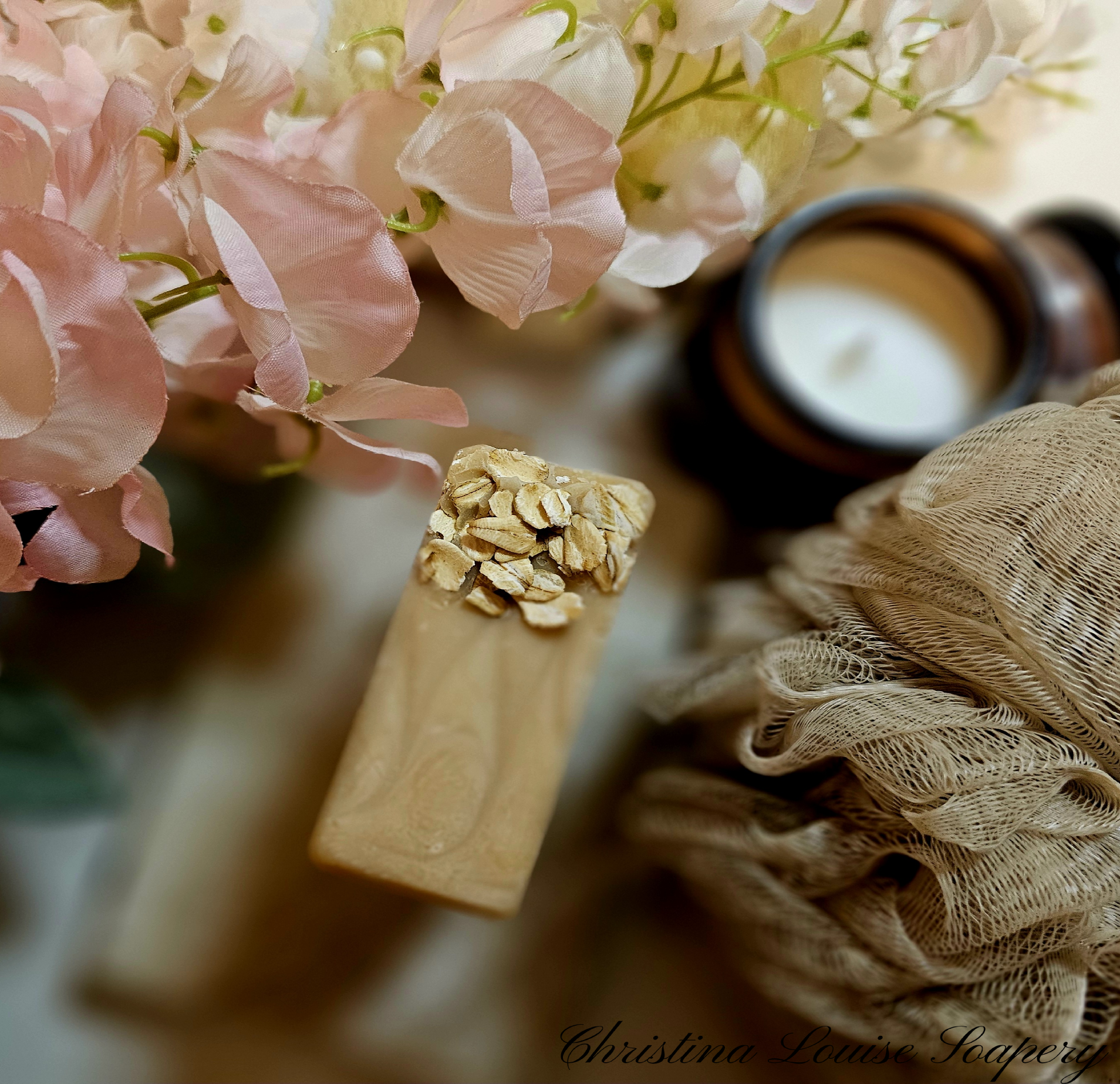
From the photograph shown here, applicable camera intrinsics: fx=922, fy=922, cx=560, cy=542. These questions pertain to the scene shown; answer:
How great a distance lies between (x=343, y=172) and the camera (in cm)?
24

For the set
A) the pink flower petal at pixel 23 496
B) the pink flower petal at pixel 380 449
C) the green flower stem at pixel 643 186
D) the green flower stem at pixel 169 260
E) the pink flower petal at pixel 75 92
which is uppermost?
the green flower stem at pixel 643 186

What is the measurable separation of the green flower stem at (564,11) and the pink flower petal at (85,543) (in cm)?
17

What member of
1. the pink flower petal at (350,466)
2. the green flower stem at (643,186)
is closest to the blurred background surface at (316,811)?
the pink flower petal at (350,466)

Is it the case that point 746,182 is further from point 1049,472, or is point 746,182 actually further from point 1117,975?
point 1117,975

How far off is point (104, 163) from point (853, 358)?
0.39 meters

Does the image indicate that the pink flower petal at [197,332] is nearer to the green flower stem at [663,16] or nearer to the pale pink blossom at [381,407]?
the pale pink blossom at [381,407]

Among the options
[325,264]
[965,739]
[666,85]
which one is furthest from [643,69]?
[965,739]

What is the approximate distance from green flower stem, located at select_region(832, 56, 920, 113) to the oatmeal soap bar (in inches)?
5.1

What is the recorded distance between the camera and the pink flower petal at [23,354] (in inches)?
7.1

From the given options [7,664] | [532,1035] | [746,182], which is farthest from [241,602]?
[746,182]

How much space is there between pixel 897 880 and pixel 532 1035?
270 millimetres

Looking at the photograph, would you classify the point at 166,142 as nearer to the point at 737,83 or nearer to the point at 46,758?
the point at 737,83

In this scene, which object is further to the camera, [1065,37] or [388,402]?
[1065,37]

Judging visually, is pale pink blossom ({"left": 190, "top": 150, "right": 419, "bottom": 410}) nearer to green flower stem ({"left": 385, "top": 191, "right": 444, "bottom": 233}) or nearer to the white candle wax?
green flower stem ({"left": 385, "top": 191, "right": 444, "bottom": 233})
